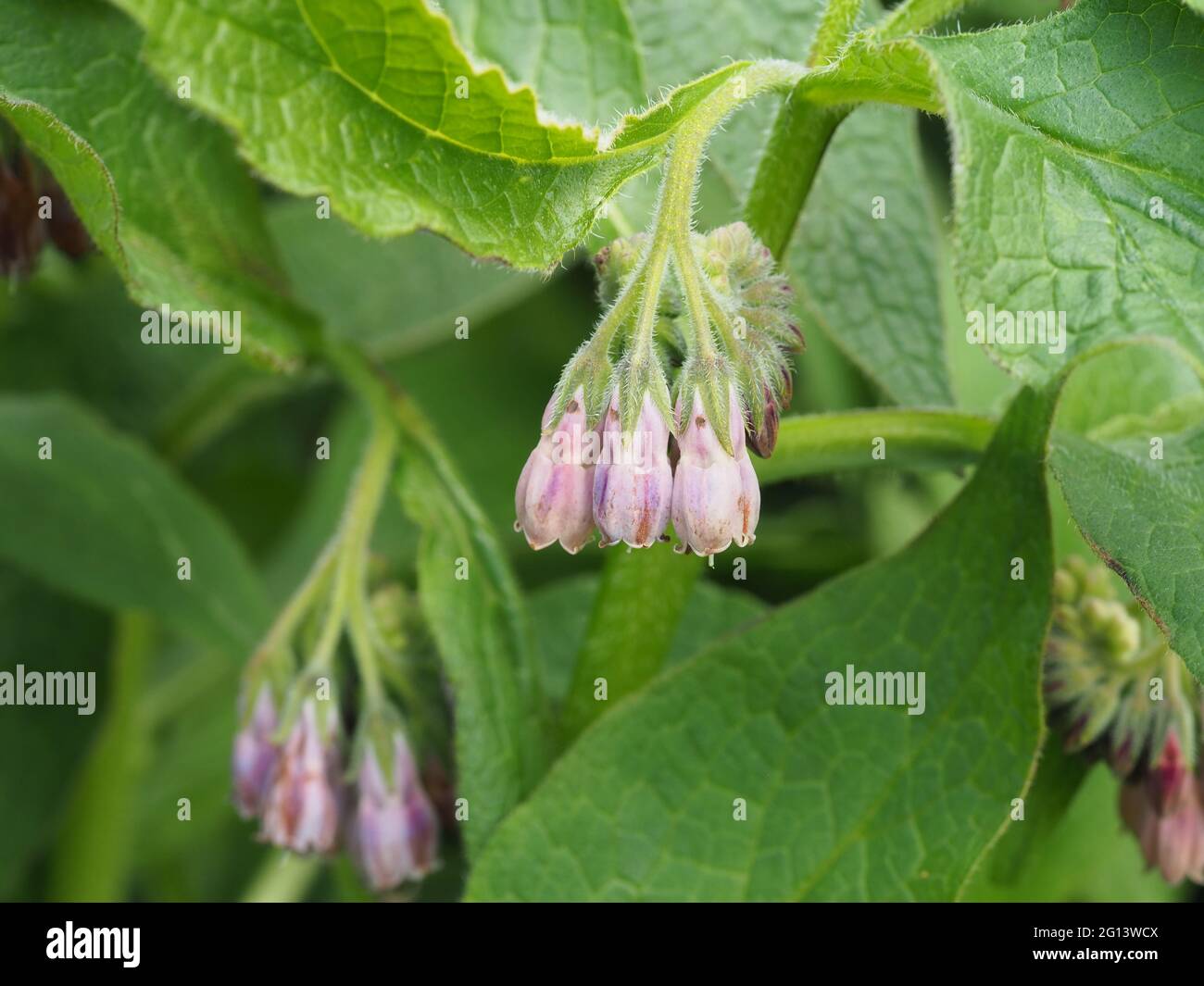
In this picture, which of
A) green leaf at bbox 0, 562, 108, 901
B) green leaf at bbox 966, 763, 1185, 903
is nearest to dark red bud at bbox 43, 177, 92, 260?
green leaf at bbox 0, 562, 108, 901

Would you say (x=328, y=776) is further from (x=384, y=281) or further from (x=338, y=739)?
(x=384, y=281)

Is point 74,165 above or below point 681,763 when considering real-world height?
above

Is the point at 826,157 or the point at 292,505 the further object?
the point at 292,505

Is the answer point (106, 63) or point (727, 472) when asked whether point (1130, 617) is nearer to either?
point (727, 472)

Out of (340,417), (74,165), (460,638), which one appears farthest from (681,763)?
(340,417)

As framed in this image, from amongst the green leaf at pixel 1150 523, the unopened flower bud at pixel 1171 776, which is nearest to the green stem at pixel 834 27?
the green leaf at pixel 1150 523

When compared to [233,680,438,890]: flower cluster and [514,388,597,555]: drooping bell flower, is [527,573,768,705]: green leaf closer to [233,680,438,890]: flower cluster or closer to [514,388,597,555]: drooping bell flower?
[233,680,438,890]: flower cluster

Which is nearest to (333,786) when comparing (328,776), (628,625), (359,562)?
(328,776)
